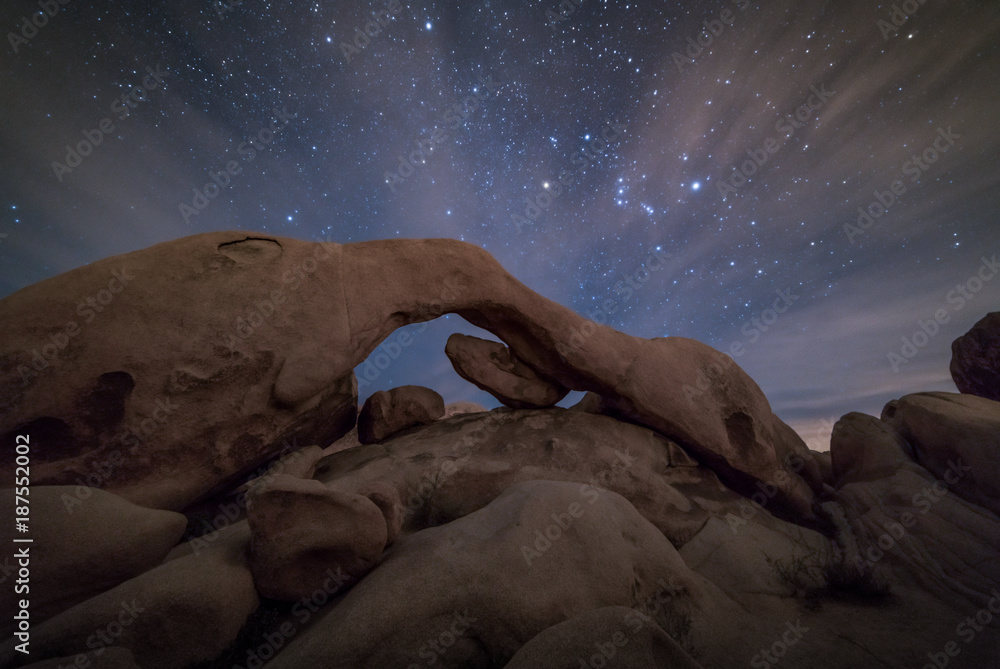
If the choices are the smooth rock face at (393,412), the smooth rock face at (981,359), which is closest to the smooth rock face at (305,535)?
the smooth rock face at (393,412)

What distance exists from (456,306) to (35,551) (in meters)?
5.10

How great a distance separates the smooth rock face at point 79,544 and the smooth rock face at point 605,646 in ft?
11.6

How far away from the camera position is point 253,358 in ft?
16.8

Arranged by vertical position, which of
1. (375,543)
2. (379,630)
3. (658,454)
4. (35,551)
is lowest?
(658,454)

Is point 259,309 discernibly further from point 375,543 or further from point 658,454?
point 658,454

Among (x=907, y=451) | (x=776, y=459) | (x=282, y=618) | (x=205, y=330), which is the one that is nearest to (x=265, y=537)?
(x=282, y=618)

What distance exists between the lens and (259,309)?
5289mm

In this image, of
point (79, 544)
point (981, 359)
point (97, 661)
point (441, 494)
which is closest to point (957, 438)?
point (981, 359)

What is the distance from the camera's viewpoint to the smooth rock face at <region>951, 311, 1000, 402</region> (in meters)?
8.26

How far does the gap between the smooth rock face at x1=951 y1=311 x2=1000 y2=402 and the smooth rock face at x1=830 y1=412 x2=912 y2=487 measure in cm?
310

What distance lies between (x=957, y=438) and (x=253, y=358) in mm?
10200

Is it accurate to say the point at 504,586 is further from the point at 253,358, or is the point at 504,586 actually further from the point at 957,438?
the point at 957,438

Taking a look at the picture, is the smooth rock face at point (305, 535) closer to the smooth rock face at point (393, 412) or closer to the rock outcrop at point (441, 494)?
the rock outcrop at point (441, 494)

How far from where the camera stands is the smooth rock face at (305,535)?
3242 mm
